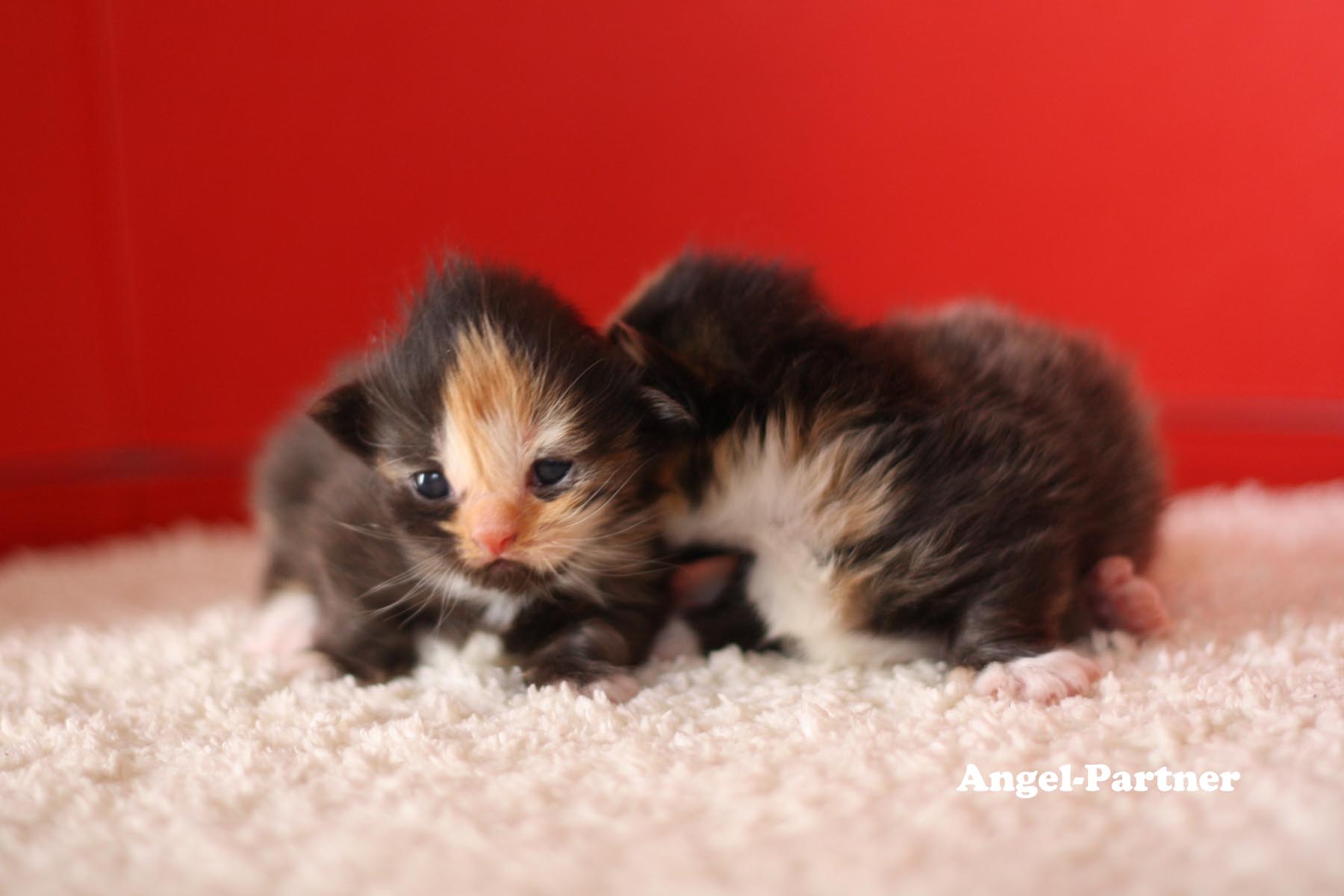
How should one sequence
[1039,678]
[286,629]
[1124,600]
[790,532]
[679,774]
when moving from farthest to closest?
1. [286,629]
2. [1124,600]
3. [790,532]
4. [1039,678]
5. [679,774]

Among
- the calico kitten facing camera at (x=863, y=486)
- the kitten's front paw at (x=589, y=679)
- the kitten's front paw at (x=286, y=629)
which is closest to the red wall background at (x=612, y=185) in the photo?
the kitten's front paw at (x=286, y=629)

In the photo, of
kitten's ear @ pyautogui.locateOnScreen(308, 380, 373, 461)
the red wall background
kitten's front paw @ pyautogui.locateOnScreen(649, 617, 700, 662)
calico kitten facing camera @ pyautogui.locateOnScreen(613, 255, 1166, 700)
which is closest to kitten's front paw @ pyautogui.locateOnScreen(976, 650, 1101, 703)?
calico kitten facing camera @ pyautogui.locateOnScreen(613, 255, 1166, 700)

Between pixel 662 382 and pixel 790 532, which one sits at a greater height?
pixel 662 382

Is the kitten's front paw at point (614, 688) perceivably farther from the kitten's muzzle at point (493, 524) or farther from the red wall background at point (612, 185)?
the red wall background at point (612, 185)

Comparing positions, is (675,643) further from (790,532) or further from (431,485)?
(431,485)

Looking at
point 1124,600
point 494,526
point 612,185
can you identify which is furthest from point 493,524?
point 612,185
